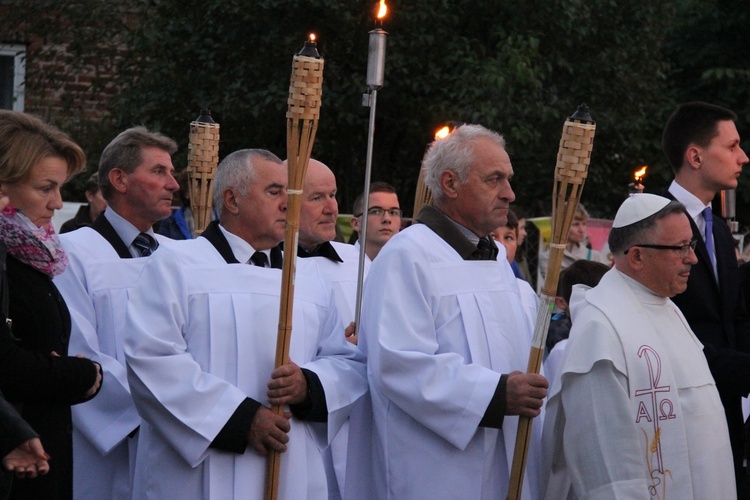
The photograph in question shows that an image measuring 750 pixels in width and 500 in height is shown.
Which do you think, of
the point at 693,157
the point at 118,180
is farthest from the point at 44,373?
the point at 693,157

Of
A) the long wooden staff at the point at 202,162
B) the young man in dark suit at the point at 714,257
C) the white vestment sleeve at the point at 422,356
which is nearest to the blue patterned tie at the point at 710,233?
the young man in dark suit at the point at 714,257

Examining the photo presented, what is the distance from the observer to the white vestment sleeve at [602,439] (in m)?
4.63

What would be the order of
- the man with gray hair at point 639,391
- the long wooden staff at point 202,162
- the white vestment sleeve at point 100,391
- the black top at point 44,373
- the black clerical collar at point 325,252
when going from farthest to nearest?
the black clerical collar at point 325,252 < the long wooden staff at point 202,162 < the white vestment sleeve at point 100,391 < the man with gray hair at point 639,391 < the black top at point 44,373

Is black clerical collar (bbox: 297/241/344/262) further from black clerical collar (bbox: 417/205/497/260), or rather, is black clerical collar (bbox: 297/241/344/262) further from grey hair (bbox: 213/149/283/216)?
black clerical collar (bbox: 417/205/497/260)

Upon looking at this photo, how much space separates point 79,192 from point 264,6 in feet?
11.8

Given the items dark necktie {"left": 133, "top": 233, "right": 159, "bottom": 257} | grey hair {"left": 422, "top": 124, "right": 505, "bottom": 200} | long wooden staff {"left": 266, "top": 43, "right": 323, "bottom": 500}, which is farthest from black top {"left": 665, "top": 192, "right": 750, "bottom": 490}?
dark necktie {"left": 133, "top": 233, "right": 159, "bottom": 257}

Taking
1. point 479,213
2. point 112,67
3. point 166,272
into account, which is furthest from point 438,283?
point 112,67

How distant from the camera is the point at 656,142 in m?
15.5

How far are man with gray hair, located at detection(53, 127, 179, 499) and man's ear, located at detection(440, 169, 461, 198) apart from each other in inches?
67.1

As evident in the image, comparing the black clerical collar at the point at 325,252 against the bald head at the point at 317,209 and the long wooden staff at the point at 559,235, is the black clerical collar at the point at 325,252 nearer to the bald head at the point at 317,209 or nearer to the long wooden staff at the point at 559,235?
the bald head at the point at 317,209

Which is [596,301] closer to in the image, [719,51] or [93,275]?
[93,275]

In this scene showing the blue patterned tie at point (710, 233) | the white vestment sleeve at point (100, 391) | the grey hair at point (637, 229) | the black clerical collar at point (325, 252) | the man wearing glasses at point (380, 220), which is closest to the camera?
the grey hair at point (637, 229)

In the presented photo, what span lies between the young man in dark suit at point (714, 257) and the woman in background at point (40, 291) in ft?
9.42

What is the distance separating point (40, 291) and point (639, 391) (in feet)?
7.61
